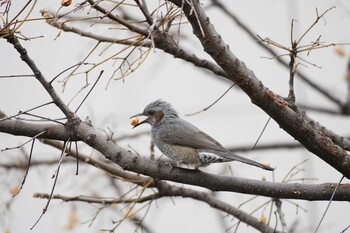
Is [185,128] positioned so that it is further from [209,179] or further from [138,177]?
[209,179]

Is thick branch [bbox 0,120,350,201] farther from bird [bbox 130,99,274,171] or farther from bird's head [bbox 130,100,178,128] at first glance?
bird's head [bbox 130,100,178,128]

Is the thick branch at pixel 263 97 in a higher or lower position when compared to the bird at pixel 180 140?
lower

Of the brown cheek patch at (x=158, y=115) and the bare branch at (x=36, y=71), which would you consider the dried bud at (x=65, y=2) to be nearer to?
the bare branch at (x=36, y=71)

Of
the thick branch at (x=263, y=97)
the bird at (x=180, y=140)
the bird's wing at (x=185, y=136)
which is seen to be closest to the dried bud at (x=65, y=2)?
the thick branch at (x=263, y=97)

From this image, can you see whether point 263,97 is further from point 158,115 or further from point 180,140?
point 158,115

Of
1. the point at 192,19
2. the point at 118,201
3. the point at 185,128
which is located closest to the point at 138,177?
the point at 118,201

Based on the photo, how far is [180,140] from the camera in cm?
492

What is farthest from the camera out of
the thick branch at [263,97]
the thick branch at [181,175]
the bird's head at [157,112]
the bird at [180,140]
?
the bird's head at [157,112]

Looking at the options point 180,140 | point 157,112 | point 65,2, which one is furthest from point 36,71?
point 157,112

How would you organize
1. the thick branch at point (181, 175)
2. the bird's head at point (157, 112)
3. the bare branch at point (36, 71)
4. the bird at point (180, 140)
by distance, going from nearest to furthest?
the bare branch at point (36, 71) < the thick branch at point (181, 175) < the bird at point (180, 140) < the bird's head at point (157, 112)

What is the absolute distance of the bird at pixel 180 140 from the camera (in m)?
4.56

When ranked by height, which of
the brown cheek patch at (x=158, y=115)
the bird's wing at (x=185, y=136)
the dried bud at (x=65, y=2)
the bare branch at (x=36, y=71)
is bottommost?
the bare branch at (x=36, y=71)

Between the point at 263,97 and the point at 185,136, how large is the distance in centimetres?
187

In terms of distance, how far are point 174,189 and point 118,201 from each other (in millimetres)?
438
